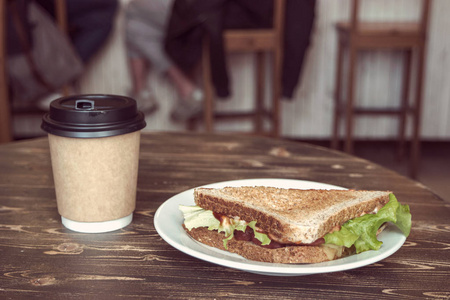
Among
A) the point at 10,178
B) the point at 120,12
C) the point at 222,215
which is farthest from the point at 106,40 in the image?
the point at 222,215

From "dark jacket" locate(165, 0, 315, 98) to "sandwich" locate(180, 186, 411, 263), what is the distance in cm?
192

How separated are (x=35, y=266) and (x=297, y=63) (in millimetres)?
2340

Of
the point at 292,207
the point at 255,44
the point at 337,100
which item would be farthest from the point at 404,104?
the point at 292,207

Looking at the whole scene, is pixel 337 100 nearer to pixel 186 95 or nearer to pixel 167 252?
pixel 186 95

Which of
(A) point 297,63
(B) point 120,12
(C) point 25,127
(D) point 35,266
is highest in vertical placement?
(B) point 120,12

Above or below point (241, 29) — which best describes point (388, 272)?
below

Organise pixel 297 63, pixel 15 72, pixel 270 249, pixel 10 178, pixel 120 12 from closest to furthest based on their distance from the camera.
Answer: pixel 270 249
pixel 10 178
pixel 15 72
pixel 297 63
pixel 120 12

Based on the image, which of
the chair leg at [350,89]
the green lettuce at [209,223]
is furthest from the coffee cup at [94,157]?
the chair leg at [350,89]

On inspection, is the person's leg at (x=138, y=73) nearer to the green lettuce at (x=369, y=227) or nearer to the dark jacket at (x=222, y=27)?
the dark jacket at (x=222, y=27)

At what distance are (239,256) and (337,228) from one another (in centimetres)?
14

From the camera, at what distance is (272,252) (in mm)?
734

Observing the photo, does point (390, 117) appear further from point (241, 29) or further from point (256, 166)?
point (256, 166)

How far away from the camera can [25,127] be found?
347cm

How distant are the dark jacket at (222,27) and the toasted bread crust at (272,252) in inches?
78.1
